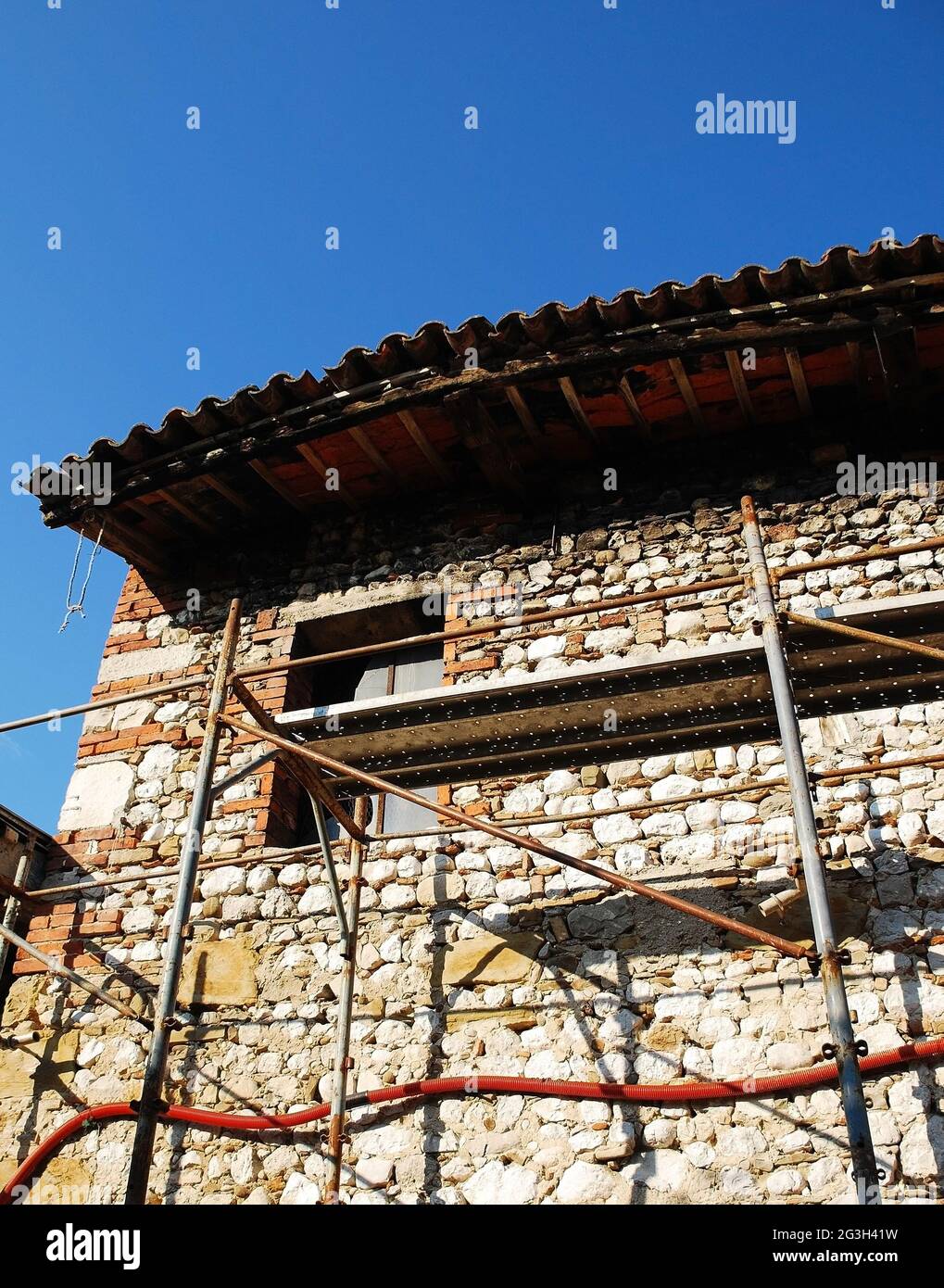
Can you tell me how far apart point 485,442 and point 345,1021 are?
9.78 feet

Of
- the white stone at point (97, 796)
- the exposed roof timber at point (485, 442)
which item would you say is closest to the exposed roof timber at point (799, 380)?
the exposed roof timber at point (485, 442)

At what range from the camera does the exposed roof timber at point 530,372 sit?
17.5ft

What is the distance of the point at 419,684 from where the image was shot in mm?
6125

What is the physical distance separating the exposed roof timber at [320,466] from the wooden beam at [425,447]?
1.78 feet

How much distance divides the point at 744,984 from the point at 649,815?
85cm

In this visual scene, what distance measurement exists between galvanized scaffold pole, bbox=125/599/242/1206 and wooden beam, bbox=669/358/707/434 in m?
2.53

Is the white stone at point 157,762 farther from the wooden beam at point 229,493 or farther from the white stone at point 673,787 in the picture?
the white stone at point 673,787

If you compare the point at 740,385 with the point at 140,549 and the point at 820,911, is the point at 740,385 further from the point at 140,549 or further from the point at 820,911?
the point at 140,549

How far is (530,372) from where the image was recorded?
18.7 ft
